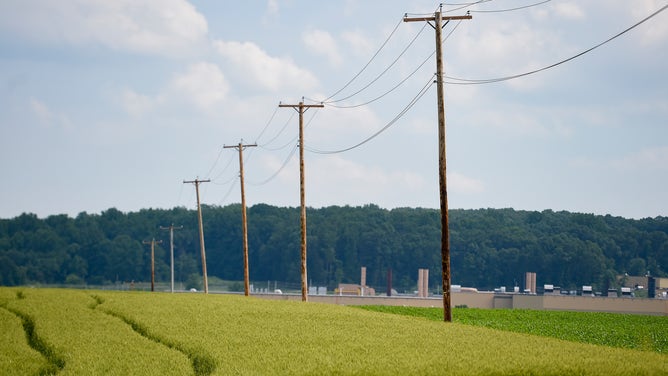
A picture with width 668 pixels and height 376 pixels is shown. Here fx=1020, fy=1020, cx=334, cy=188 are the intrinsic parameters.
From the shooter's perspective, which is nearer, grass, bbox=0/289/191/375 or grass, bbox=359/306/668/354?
grass, bbox=0/289/191/375

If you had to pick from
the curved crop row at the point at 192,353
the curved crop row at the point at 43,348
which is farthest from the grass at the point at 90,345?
the curved crop row at the point at 192,353

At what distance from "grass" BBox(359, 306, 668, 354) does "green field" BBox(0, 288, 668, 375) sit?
10.5 metres

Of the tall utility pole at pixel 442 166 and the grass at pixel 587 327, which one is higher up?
the tall utility pole at pixel 442 166

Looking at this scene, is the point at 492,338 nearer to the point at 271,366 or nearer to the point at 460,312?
the point at 271,366

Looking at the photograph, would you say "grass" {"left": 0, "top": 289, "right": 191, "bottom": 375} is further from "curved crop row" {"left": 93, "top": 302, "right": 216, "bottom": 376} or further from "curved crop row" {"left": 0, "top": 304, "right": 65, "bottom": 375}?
"curved crop row" {"left": 93, "top": 302, "right": 216, "bottom": 376}

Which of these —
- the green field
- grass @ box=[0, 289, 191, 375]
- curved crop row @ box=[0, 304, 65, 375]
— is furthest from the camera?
curved crop row @ box=[0, 304, 65, 375]

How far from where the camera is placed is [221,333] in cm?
3419

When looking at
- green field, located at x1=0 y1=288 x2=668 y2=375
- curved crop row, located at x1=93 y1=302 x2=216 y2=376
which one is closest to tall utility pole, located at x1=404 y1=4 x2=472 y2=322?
green field, located at x1=0 y1=288 x2=668 y2=375

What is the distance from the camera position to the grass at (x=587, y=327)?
45.8 meters

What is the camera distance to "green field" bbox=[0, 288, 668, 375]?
25.5 m

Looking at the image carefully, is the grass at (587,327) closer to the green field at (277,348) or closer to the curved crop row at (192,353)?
the green field at (277,348)

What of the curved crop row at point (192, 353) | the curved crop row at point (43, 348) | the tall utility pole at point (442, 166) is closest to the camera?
the curved crop row at point (192, 353)

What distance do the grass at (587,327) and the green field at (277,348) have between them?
10505mm

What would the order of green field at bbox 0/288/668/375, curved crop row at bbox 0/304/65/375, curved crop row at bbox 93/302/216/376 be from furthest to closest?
curved crop row at bbox 0/304/65/375 → curved crop row at bbox 93/302/216/376 → green field at bbox 0/288/668/375
